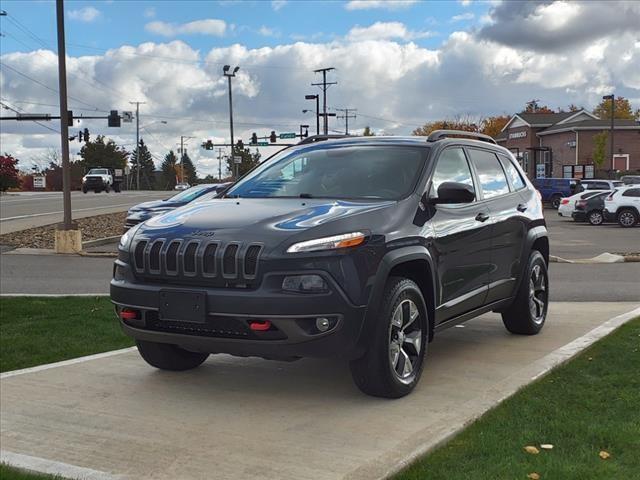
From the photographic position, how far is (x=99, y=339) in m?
6.96

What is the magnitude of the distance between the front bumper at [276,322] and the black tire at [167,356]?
0.98 metres

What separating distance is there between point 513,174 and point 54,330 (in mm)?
4875

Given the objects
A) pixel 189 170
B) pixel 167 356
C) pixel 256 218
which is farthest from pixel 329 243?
pixel 189 170

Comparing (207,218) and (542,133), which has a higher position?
(542,133)

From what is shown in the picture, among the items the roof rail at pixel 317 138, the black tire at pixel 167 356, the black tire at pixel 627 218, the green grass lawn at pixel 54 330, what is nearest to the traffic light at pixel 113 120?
the black tire at pixel 627 218

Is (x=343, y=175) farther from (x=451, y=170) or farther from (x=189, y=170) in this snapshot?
(x=189, y=170)

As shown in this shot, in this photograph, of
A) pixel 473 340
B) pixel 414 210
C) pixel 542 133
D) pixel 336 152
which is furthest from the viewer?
pixel 542 133

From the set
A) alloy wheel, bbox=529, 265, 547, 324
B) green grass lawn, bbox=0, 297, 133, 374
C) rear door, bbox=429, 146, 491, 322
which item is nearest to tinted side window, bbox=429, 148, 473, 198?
rear door, bbox=429, 146, 491, 322

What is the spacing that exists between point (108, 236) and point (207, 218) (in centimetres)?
1585

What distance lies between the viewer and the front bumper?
13.6 ft

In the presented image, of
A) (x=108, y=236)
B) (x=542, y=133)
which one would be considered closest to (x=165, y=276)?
(x=108, y=236)

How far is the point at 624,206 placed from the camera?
27328 mm

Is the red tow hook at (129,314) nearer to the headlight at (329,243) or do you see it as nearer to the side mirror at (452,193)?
the headlight at (329,243)

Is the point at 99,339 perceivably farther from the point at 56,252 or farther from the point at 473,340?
the point at 56,252
